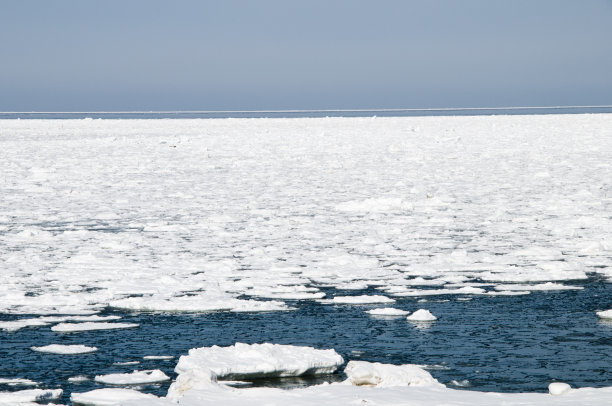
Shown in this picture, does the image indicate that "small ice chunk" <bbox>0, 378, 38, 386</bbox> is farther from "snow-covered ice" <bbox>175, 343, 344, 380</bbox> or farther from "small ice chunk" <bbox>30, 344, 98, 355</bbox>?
"snow-covered ice" <bbox>175, 343, 344, 380</bbox>

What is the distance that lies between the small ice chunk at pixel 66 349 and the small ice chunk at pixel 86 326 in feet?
1.31

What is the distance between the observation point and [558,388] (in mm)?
3887

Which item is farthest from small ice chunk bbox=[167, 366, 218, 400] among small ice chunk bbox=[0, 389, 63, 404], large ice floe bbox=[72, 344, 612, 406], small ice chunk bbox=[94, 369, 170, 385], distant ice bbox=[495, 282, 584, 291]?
distant ice bbox=[495, 282, 584, 291]

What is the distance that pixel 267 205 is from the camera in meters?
11.5

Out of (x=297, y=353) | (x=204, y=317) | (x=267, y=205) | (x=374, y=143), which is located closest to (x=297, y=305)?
(x=204, y=317)

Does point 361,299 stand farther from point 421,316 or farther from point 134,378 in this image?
point 134,378

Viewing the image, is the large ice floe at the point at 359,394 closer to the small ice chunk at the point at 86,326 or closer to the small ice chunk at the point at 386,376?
the small ice chunk at the point at 386,376

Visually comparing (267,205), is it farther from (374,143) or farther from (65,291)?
(374,143)

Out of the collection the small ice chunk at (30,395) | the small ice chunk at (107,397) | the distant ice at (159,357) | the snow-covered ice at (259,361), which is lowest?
the small ice chunk at (30,395)

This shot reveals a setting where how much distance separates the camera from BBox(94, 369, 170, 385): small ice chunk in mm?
4238

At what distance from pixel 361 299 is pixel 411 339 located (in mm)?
1034

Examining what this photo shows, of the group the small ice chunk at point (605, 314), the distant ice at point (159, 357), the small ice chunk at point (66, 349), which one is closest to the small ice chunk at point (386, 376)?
the distant ice at point (159, 357)

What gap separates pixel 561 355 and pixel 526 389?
669mm

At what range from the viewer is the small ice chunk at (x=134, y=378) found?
13.9 feet
